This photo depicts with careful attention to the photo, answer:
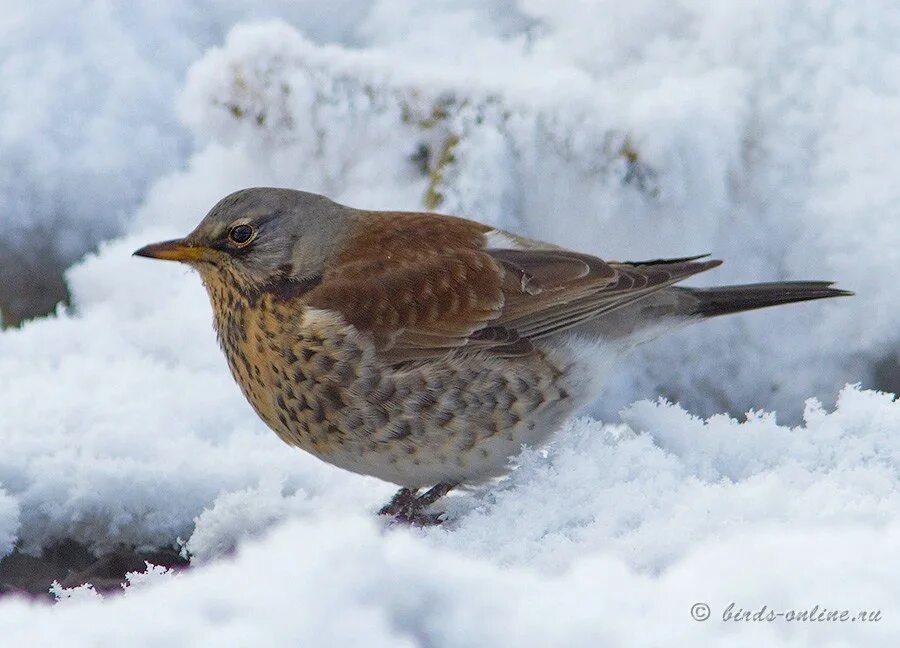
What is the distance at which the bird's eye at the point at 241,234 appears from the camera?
3.91 m

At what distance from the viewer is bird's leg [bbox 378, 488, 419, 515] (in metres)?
3.88

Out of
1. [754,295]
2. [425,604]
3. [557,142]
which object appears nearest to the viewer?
[425,604]

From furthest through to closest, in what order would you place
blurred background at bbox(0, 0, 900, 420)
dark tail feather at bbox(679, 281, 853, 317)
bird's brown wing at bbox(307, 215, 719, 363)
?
blurred background at bbox(0, 0, 900, 420) < dark tail feather at bbox(679, 281, 853, 317) < bird's brown wing at bbox(307, 215, 719, 363)

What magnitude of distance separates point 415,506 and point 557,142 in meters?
2.12

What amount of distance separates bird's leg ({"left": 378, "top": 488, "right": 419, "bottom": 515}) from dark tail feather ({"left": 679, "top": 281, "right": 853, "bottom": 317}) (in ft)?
3.78

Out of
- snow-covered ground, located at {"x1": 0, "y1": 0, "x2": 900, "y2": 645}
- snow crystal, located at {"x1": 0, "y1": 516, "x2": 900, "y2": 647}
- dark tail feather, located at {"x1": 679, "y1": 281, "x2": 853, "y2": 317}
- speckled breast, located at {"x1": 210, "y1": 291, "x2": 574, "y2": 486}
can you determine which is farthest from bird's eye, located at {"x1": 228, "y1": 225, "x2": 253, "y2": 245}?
snow crystal, located at {"x1": 0, "y1": 516, "x2": 900, "y2": 647}

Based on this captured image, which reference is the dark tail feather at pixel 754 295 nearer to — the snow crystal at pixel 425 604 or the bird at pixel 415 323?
the bird at pixel 415 323

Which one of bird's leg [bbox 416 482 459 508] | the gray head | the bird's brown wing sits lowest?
bird's leg [bbox 416 482 459 508]

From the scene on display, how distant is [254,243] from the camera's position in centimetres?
392

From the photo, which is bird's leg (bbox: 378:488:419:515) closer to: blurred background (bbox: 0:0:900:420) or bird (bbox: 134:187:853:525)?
bird (bbox: 134:187:853:525)

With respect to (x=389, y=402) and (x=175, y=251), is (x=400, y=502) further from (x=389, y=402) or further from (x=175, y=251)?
(x=175, y=251)

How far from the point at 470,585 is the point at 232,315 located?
2.02 metres

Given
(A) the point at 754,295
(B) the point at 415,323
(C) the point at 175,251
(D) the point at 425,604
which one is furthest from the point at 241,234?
(D) the point at 425,604

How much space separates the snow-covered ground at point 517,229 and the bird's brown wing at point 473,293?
401 mm
